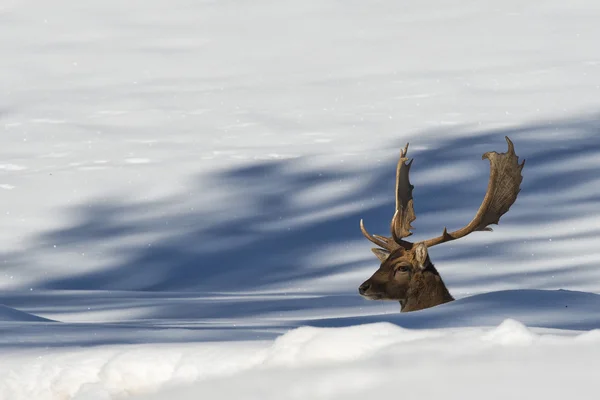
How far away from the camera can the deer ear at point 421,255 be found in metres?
5.07

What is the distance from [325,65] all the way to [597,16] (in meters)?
5.17

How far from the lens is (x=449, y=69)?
18344mm

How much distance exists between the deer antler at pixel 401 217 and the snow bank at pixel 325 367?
1928 mm

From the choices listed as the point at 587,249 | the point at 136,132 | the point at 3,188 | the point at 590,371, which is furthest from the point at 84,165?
the point at 590,371

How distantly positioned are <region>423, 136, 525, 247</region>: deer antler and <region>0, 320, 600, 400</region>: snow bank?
2.11 metres

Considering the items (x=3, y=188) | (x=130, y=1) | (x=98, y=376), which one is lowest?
(x=98, y=376)

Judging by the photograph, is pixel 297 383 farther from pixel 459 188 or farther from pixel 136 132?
pixel 136 132

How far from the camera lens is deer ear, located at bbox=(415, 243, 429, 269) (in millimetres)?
5066

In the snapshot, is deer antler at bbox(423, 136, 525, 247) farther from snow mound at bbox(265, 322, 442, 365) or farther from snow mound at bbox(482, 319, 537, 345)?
snow mound at bbox(482, 319, 537, 345)

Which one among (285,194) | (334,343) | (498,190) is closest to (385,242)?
(498,190)

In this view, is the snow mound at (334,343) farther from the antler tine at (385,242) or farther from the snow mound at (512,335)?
the antler tine at (385,242)

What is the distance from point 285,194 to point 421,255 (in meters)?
6.15

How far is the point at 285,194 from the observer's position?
11195 mm

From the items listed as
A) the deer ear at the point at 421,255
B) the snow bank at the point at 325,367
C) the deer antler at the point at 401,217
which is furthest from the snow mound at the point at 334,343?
the deer antler at the point at 401,217
